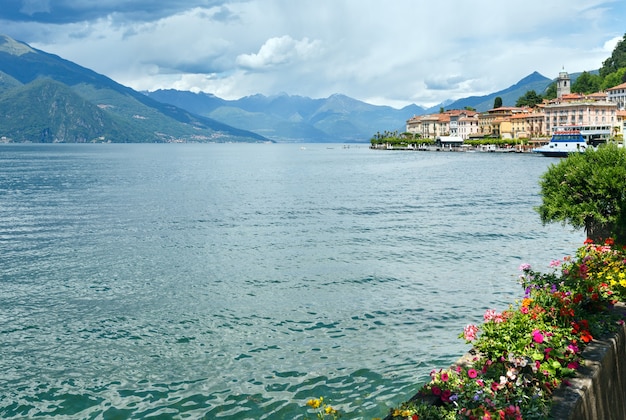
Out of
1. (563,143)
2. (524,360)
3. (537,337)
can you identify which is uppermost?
(563,143)

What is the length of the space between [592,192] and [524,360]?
467 inches

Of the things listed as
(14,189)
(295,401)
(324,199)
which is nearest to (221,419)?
(295,401)

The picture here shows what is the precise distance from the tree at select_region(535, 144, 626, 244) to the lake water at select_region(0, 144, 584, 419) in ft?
13.9

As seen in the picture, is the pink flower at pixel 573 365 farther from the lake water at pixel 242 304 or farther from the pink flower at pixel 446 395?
the lake water at pixel 242 304

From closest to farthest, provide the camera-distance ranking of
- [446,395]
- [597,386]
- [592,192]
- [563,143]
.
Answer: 1. [446,395]
2. [597,386]
3. [592,192]
4. [563,143]

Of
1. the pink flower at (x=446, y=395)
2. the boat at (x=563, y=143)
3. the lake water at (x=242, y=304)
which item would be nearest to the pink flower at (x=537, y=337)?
the pink flower at (x=446, y=395)

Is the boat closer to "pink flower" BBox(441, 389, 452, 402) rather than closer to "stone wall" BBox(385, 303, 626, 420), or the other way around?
"stone wall" BBox(385, 303, 626, 420)

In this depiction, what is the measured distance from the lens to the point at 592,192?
17594 mm

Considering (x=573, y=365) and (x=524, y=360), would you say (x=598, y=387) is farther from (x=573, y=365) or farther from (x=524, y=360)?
(x=524, y=360)

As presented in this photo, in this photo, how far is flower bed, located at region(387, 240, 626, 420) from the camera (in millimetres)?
7109

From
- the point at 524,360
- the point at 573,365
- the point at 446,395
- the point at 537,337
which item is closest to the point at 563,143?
the point at 573,365

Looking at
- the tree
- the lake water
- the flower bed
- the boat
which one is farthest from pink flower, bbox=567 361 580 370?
the boat

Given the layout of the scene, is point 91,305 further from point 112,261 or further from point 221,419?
point 221,419

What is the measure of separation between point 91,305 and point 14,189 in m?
58.0
